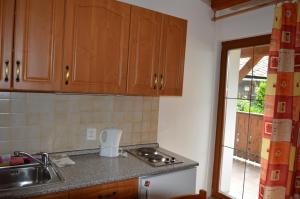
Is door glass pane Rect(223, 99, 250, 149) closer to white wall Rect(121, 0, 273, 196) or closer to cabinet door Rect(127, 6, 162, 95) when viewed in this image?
white wall Rect(121, 0, 273, 196)

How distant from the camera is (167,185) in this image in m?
1.89

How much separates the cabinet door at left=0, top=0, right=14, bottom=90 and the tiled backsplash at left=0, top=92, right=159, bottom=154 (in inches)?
14.6

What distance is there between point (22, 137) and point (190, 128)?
1.63 metres

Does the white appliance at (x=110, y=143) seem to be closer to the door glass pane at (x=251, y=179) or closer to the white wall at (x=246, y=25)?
the door glass pane at (x=251, y=179)

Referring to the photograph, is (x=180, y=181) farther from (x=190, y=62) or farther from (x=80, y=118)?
(x=190, y=62)

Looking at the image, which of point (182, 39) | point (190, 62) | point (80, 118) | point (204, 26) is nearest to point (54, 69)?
point (80, 118)

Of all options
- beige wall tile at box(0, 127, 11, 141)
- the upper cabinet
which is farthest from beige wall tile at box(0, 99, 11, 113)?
the upper cabinet

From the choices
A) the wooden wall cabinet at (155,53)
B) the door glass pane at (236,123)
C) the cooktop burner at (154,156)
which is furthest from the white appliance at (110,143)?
the door glass pane at (236,123)

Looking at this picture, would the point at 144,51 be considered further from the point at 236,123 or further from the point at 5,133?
the point at 236,123

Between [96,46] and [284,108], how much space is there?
148cm

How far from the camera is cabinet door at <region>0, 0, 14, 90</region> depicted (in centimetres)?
141

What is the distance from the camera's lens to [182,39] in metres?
2.17

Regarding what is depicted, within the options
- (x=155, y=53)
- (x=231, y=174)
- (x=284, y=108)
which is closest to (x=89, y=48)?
(x=155, y=53)

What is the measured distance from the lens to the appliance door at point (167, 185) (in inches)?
70.3
